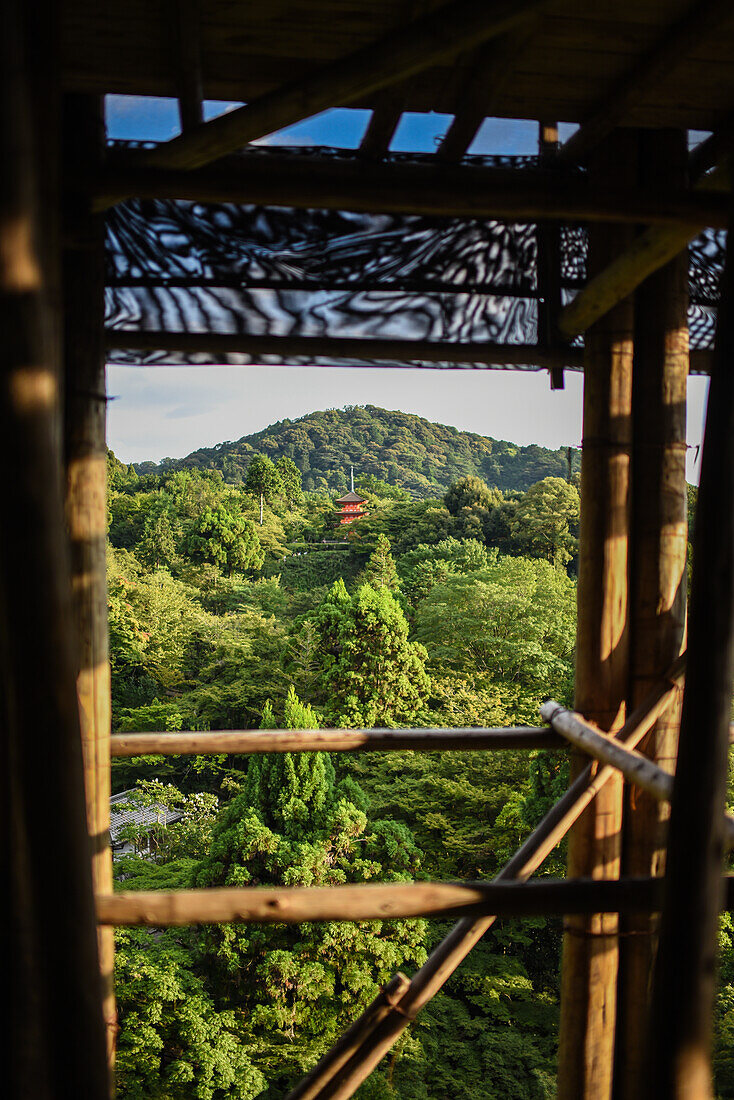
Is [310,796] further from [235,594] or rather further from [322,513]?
[322,513]

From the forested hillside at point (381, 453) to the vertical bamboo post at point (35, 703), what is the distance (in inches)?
1419

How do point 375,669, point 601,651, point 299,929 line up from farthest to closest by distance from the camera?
1. point 375,669
2. point 299,929
3. point 601,651

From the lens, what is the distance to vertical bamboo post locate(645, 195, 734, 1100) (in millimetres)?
757

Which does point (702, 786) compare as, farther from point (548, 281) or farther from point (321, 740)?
point (548, 281)

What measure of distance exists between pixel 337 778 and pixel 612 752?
33.4 feet

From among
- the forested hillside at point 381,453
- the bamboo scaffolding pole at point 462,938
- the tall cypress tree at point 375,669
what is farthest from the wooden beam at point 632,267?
the forested hillside at point 381,453

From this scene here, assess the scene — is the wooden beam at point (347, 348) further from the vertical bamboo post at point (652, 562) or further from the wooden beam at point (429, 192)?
the wooden beam at point (429, 192)

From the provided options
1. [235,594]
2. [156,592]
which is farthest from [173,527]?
[156,592]

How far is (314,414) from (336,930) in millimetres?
37184

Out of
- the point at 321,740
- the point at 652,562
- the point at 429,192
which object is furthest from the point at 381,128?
the point at 321,740

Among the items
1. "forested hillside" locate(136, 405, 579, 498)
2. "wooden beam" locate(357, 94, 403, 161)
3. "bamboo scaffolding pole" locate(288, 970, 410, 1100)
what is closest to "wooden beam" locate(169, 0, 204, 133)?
"wooden beam" locate(357, 94, 403, 161)

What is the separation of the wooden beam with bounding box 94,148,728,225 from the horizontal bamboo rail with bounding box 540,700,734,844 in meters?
1.16

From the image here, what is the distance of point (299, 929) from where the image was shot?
710 cm

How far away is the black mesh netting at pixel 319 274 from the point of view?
2.05 meters
